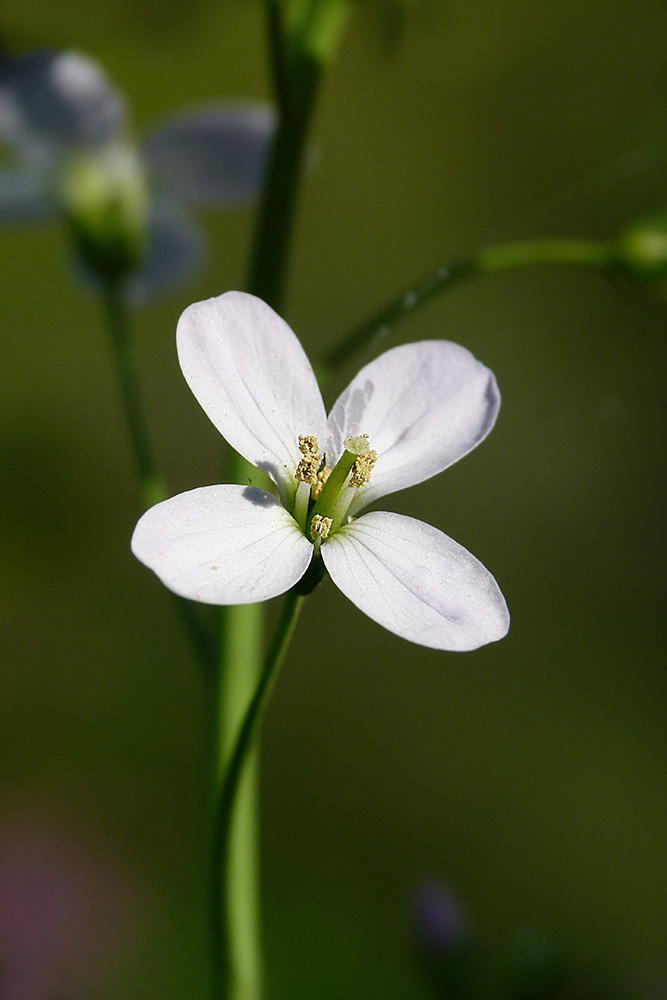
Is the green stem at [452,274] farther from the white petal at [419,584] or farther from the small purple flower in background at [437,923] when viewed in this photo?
the small purple flower in background at [437,923]

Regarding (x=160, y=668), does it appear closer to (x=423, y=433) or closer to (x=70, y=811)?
(x=70, y=811)

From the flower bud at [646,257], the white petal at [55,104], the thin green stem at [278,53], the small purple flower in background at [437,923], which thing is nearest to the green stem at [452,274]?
the flower bud at [646,257]

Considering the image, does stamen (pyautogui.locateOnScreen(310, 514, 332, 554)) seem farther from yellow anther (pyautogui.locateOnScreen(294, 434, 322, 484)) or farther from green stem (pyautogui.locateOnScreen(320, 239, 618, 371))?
green stem (pyautogui.locateOnScreen(320, 239, 618, 371))

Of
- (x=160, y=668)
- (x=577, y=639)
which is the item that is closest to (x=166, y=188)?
(x=160, y=668)

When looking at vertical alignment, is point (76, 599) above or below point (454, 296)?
below

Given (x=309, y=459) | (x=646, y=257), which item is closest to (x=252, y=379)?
(x=309, y=459)

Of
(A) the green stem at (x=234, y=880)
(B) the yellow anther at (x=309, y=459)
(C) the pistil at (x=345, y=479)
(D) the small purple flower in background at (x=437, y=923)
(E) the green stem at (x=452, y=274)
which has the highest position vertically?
(E) the green stem at (x=452, y=274)
